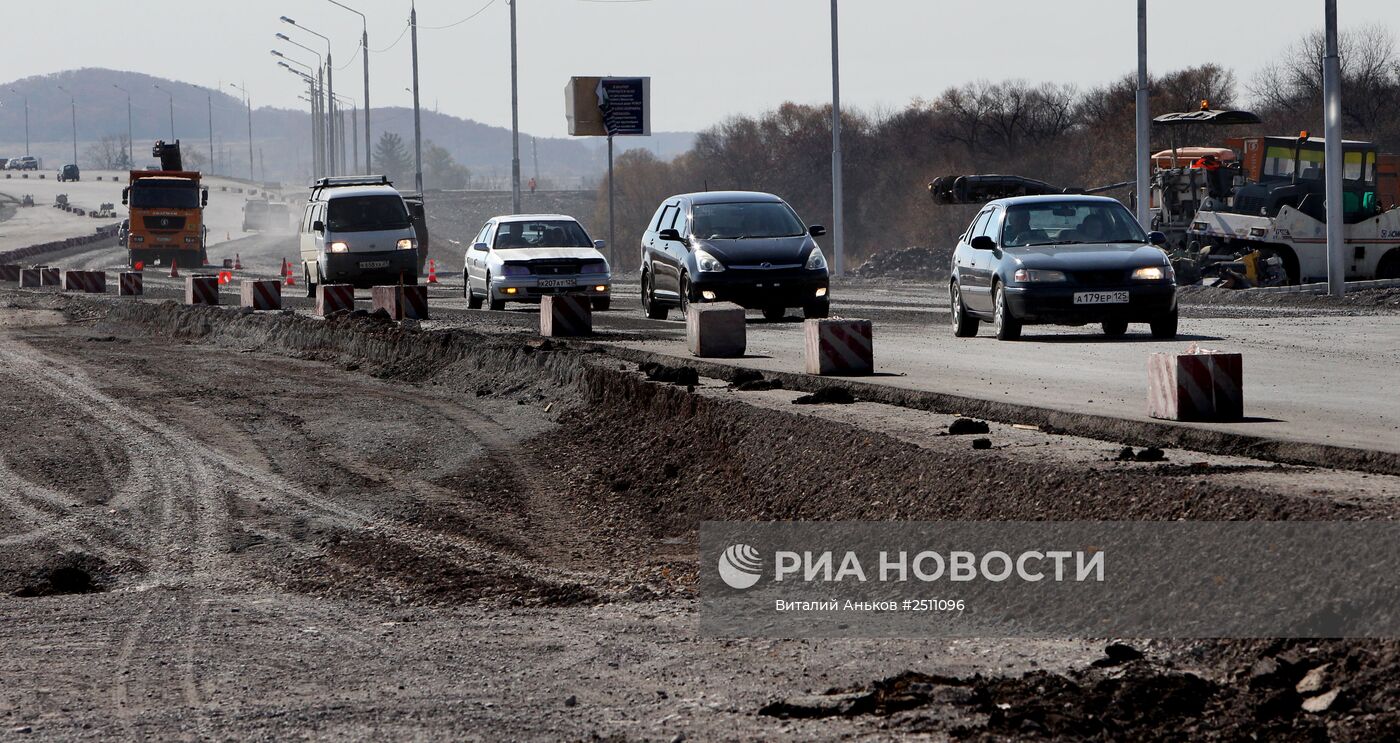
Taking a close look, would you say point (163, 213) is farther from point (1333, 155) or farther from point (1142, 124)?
point (1333, 155)

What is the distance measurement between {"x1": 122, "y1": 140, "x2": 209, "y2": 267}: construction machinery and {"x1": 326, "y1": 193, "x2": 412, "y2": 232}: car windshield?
24.2 m

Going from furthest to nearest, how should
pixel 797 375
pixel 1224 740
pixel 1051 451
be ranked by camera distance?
pixel 797 375 < pixel 1051 451 < pixel 1224 740

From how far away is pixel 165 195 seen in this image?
55906mm

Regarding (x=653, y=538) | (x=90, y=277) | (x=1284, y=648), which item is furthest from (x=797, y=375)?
(x=90, y=277)

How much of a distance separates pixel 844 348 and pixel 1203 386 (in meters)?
4.65

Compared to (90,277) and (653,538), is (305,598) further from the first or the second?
(90,277)

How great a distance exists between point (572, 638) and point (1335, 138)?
22.8m

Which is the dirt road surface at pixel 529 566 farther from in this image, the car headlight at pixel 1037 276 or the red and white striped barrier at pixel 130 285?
the red and white striped barrier at pixel 130 285

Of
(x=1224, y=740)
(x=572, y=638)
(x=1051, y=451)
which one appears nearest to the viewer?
(x=1224, y=740)

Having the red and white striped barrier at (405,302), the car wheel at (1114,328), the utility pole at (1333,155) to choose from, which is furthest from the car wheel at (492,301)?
the utility pole at (1333,155)

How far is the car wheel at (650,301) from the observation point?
934 inches

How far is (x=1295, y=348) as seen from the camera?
55.2 ft

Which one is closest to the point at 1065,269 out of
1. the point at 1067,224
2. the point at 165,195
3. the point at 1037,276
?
the point at 1037,276

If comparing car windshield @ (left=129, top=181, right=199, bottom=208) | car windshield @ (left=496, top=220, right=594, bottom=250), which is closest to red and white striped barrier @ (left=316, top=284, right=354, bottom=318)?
car windshield @ (left=496, top=220, right=594, bottom=250)
